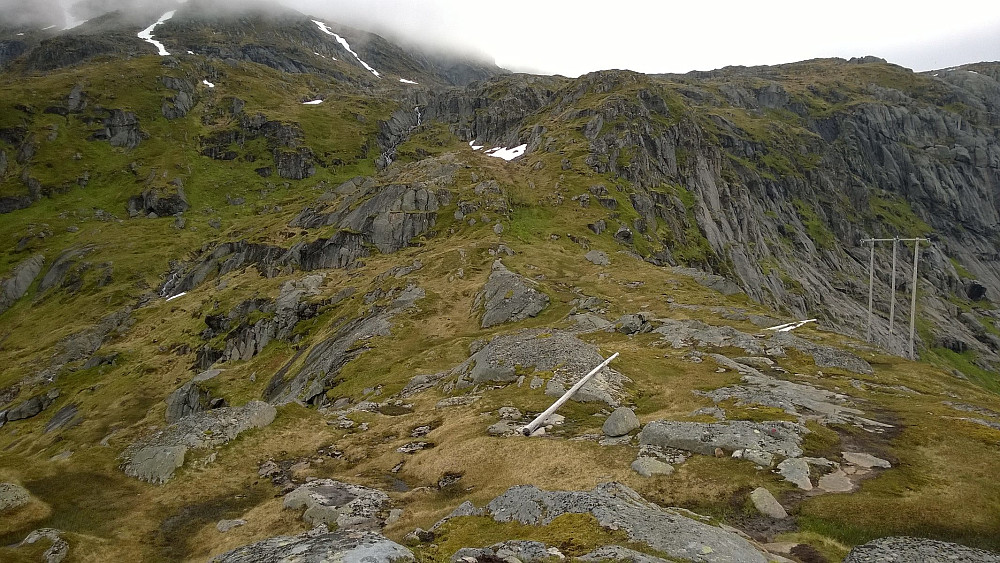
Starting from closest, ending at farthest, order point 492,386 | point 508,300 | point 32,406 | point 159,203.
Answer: point 492,386
point 508,300
point 32,406
point 159,203

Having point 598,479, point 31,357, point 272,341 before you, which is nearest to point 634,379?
point 598,479

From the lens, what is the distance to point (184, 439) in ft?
98.1

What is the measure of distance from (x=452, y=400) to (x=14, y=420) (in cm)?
9664

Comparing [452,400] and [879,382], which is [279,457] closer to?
[452,400]

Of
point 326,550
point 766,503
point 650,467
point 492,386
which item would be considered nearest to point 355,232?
point 492,386

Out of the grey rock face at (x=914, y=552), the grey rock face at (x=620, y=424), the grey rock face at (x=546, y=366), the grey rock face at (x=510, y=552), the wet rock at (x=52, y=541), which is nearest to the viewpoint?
the grey rock face at (x=510, y=552)

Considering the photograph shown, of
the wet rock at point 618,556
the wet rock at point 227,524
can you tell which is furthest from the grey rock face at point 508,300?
the wet rock at point 618,556

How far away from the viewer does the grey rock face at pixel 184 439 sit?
91.2ft

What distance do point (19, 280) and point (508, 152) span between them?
149 metres

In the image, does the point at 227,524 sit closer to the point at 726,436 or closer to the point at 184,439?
the point at 184,439

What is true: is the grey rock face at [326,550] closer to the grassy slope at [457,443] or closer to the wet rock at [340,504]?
the grassy slope at [457,443]

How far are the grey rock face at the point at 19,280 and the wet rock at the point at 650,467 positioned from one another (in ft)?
613

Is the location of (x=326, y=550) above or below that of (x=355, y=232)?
below

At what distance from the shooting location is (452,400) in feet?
129
